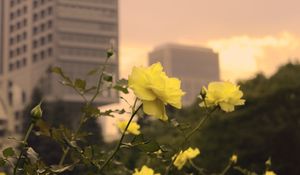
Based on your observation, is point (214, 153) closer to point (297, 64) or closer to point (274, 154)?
point (274, 154)

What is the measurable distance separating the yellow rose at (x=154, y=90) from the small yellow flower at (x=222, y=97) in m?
0.19

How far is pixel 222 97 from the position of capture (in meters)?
1.24

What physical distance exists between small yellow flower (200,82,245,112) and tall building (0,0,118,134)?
50568 millimetres

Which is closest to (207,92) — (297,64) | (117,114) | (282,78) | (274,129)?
(117,114)

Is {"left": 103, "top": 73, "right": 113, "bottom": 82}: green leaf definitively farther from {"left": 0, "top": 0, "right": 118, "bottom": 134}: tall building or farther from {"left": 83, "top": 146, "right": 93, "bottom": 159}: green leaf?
{"left": 0, "top": 0, "right": 118, "bottom": 134}: tall building

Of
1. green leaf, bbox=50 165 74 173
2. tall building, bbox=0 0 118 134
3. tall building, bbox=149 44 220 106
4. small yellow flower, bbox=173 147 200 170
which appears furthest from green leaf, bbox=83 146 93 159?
tall building, bbox=149 44 220 106

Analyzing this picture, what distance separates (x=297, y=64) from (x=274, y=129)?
338 cm

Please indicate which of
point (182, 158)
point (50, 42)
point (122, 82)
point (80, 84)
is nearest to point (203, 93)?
point (122, 82)

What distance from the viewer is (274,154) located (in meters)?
15.5

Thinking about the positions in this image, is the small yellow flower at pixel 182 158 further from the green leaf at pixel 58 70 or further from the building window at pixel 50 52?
the building window at pixel 50 52

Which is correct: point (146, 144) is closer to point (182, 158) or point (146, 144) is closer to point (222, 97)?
point (222, 97)

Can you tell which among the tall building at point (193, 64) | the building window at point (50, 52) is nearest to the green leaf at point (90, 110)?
the building window at point (50, 52)

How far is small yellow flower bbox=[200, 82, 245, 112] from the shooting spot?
4.05 ft

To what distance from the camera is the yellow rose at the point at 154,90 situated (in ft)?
3.30
